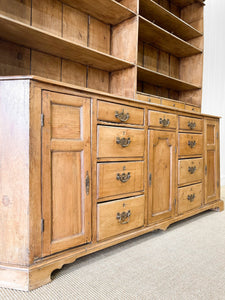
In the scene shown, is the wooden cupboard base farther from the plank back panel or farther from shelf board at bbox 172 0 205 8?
shelf board at bbox 172 0 205 8

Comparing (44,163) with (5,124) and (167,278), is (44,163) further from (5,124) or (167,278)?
Answer: (167,278)

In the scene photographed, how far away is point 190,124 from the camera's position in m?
2.07

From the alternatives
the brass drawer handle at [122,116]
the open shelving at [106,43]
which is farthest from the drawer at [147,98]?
the brass drawer handle at [122,116]

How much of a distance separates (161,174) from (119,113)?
0.63m

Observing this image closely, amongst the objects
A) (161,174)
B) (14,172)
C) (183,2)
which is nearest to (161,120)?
(161,174)

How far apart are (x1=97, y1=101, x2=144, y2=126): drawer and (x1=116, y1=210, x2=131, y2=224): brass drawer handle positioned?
→ 23.3 inches

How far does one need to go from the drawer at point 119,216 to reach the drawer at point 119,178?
0.07m

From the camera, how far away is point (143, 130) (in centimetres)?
164

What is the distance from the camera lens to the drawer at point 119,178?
1.39 m

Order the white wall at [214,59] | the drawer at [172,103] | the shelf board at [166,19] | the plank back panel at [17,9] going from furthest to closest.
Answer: the white wall at [214,59]
the drawer at [172,103]
the shelf board at [166,19]
the plank back panel at [17,9]

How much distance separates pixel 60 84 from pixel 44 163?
1.33 feet

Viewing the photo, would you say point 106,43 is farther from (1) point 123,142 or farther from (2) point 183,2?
(2) point 183,2

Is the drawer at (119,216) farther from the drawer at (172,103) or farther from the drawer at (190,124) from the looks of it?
the drawer at (172,103)

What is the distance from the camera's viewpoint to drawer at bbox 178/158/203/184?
6.51 feet
